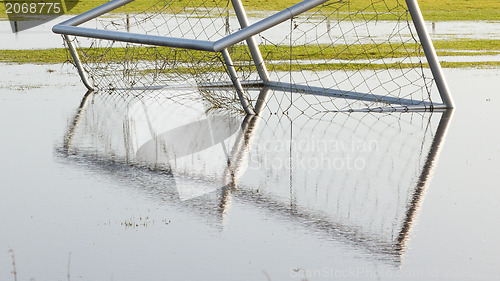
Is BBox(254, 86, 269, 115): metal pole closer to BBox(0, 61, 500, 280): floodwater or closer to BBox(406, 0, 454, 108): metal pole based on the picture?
BBox(0, 61, 500, 280): floodwater

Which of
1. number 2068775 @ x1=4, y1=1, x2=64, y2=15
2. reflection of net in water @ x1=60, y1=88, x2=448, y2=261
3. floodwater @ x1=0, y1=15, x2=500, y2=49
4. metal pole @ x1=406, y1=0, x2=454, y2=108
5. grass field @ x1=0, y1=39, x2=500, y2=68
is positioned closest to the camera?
reflection of net in water @ x1=60, y1=88, x2=448, y2=261

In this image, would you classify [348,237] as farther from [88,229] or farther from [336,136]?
[336,136]

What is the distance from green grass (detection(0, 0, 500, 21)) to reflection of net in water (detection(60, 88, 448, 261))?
3697 cm

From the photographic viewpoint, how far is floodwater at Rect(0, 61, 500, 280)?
698 centimetres

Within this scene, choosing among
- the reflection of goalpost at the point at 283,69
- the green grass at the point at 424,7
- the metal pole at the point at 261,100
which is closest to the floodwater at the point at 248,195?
the metal pole at the point at 261,100

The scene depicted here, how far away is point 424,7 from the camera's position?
6041cm

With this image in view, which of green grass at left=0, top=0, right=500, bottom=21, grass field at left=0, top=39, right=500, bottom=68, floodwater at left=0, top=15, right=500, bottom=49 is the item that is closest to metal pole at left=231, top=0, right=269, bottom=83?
grass field at left=0, top=39, right=500, bottom=68

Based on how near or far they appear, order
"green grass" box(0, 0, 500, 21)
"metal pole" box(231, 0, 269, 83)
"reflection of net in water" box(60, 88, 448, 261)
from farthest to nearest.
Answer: "green grass" box(0, 0, 500, 21) → "metal pole" box(231, 0, 269, 83) → "reflection of net in water" box(60, 88, 448, 261)

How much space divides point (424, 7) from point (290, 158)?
5097 cm

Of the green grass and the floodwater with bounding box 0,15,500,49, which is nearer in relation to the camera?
the floodwater with bounding box 0,15,500,49

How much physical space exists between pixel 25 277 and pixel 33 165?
4455mm

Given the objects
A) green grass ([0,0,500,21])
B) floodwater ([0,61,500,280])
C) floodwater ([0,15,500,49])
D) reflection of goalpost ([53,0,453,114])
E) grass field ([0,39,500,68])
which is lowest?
floodwater ([0,61,500,280])

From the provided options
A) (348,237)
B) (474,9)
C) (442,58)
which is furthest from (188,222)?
(474,9)

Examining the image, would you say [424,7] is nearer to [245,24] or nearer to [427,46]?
[245,24]
